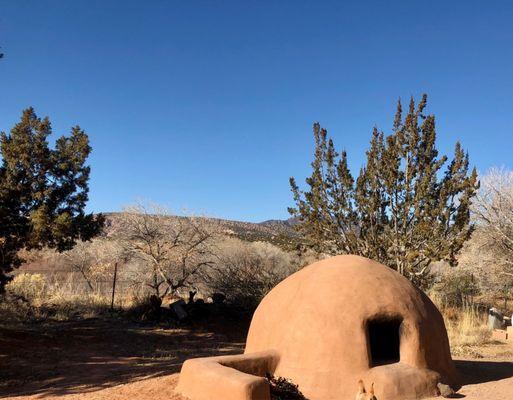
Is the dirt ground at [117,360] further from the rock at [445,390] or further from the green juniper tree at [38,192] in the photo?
the green juniper tree at [38,192]

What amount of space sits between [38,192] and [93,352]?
4.16 m

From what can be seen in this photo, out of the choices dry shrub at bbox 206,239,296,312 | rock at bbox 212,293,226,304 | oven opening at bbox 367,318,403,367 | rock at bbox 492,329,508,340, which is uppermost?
dry shrub at bbox 206,239,296,312

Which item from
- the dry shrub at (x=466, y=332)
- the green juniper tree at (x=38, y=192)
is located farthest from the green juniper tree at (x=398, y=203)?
the green juniper tree at (x=38, y=192)

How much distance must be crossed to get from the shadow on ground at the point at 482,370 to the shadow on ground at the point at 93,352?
5.31 metres

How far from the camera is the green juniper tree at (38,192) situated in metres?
11.5

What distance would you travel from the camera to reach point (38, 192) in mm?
11883

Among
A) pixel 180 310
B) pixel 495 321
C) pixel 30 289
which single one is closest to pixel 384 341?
pixel 495 321

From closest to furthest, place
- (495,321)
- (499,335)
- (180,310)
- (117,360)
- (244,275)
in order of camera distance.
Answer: (117,360)
(499,335)
(495,321)
(180,310)
(244,275)

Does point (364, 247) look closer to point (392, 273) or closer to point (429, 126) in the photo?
point (429, 126)

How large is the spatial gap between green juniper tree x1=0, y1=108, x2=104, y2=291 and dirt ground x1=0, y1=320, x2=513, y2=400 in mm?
2187

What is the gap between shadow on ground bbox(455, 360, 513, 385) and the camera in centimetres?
829

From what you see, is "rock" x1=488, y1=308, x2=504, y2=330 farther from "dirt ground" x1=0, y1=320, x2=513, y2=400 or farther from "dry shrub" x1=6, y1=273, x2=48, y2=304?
"dry shrub" x1=6, y1=273, x2=48, y2=304

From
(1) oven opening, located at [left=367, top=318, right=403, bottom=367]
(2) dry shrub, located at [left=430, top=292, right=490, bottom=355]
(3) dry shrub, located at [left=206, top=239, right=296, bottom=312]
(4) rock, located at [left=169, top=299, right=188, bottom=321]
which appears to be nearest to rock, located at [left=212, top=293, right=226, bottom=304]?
(3) dry shrub, located at [left=206, top=239, right=296, bottom=312]

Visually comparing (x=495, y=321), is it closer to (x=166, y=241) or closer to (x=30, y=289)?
(x=166, y=241)
